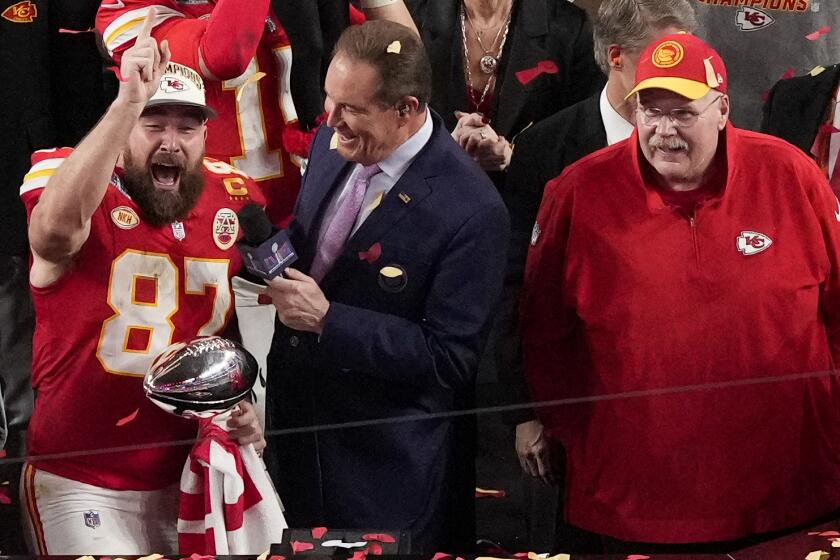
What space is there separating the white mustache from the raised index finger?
926 millimetres

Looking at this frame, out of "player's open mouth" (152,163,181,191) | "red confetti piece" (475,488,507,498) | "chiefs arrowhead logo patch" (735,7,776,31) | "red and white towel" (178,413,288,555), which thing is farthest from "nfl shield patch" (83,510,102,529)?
"chiefs arrowhead logo patch" (735,7,776,31)

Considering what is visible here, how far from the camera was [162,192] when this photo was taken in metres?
2.88

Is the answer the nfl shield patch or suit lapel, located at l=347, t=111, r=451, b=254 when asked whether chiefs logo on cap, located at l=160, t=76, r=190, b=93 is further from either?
the nfl shield patch

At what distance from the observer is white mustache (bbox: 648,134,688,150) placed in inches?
112

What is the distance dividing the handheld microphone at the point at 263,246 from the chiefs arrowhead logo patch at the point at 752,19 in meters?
0.95

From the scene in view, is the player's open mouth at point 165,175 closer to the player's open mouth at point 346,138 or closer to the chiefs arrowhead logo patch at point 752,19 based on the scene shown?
the player's open mouth at point 346,138

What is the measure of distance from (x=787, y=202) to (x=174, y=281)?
1129mm

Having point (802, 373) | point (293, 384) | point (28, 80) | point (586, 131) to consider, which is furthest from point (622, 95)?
point (28, 80)

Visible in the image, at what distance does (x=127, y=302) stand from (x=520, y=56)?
87 cm

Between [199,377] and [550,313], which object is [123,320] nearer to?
[199,377]

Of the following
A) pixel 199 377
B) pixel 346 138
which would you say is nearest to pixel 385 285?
pixel 346 138

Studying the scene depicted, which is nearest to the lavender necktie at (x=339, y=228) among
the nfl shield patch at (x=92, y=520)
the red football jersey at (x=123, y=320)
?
the red football jersey at (x=123, y=320)

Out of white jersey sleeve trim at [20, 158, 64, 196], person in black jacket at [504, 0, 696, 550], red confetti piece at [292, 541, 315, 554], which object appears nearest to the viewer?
red confetti piece at [292, 541, 315, 554]

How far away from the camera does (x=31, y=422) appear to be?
9.68 feet
